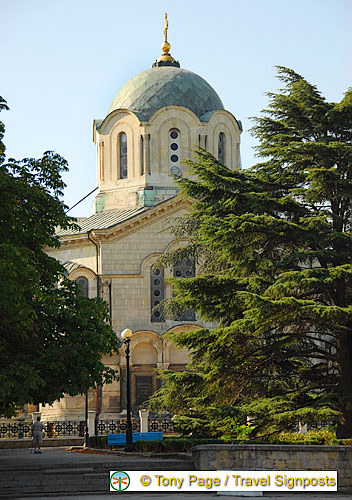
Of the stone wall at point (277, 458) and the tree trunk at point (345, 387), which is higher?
the tree trunk at point (345, 387)

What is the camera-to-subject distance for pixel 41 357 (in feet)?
66.7

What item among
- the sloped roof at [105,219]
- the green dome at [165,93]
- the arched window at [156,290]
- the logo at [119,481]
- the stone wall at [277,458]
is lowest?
the logo at [119,481]

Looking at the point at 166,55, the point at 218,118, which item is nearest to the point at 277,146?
the point at 218,118

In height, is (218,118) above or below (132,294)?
above

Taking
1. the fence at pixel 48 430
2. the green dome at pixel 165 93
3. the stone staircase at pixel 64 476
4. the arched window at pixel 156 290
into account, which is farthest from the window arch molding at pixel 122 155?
the stone staircase at pixel 64 476

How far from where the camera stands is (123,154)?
1988 inches

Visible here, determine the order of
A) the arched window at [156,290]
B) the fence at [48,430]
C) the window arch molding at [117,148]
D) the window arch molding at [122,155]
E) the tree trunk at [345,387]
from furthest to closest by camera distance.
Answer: the window arch molding at [122,155]
the window arch molding at [117,148]
the arched window at [156,290]
the fence at [48,430]
the tree trunk at [345,387]

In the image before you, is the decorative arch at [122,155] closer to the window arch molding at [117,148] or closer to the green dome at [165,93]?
the window arch molding at [117,148]

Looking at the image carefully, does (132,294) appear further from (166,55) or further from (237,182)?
(237,182)

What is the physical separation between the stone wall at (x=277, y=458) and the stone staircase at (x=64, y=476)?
3.05 feet

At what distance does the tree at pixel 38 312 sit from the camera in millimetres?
19266

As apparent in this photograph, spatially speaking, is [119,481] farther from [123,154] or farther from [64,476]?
[123,154]

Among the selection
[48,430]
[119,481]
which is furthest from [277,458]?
[48,430]

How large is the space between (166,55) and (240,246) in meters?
32.5
